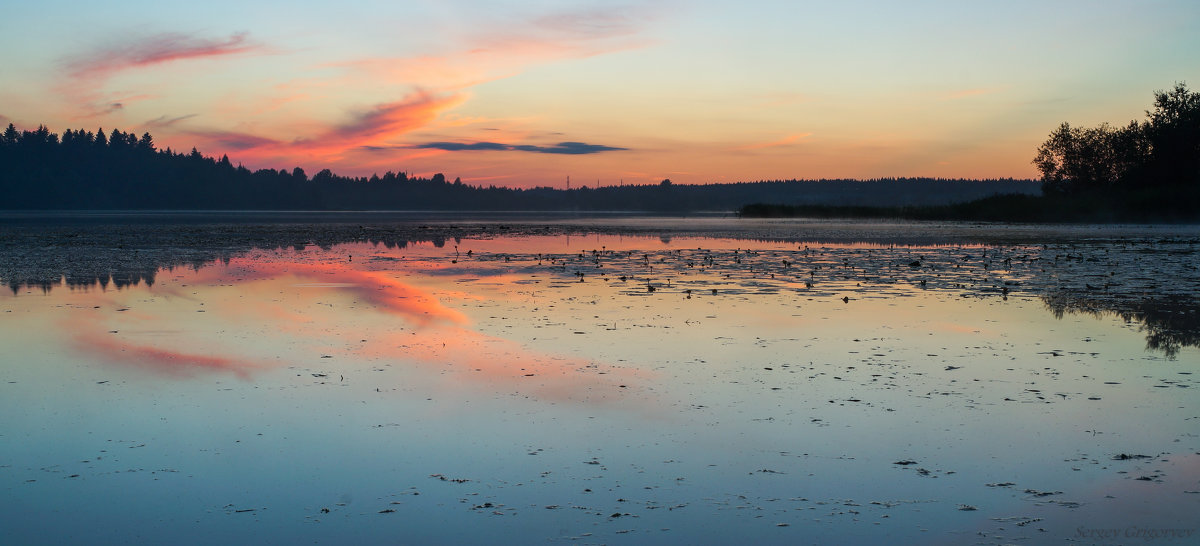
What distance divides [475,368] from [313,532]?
5013 millimetres

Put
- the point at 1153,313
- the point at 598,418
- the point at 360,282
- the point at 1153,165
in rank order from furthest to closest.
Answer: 1. the point at 1153,165
2. the point at 360,282
3. the point at 1153,313
4. the point at 598,418

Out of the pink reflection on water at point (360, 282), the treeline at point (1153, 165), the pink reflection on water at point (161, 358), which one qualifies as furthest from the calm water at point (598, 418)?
the treeline at point (1153, 165)

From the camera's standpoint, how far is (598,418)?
26.8ft

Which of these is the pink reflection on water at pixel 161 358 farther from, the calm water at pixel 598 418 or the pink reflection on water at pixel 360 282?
the pink reflection on water at pixel 360 282

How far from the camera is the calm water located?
18.9 feet

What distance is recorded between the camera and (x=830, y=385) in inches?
375

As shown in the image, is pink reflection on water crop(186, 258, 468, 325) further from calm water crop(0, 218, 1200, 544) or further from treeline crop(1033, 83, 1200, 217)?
treeline crop(1033, 83, 1200, 217)

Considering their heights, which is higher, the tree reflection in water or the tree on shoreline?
the tree on shoreline

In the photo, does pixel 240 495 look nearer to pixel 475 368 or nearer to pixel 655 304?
pixel 475 368

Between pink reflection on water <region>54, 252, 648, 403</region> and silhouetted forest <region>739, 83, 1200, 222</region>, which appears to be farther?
silhouetted forest <region>739, 83, 1200, 222</region>

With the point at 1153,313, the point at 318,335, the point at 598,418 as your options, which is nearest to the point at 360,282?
the point at 318,335

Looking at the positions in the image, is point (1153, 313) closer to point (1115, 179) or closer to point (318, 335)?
point (318, 335)

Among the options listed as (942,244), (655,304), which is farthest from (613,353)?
(942,244)

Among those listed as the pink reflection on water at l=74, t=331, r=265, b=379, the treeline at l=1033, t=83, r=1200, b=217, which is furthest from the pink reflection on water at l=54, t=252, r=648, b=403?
the treeline at l=1033, t=83, r=1200, b=217
